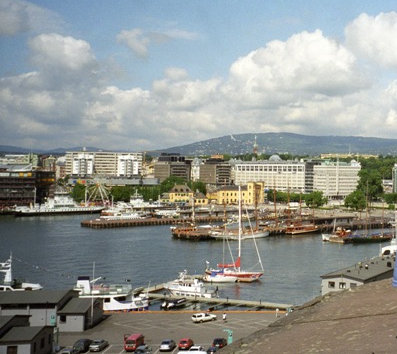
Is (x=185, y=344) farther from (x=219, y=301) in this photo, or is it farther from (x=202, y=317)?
(x=219, y=301)

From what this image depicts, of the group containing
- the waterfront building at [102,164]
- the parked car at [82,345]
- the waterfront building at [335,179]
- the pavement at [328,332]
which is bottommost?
the parked car at [82,345]

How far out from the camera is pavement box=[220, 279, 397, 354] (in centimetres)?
575

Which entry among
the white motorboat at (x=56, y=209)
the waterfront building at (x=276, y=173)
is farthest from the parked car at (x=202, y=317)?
the waterfront building at (x=276, y=173)

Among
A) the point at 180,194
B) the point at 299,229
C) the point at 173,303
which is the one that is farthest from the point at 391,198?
the point at 173,303

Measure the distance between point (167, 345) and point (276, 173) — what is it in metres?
72.6

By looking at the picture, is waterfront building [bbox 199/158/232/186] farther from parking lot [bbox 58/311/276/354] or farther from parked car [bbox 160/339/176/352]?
parked car [bbox 160/339/176/352]

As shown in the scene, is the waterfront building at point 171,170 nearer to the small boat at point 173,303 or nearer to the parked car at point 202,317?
the small boat at point 173,303

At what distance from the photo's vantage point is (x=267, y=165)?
85375mm

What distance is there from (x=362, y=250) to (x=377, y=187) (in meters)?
39.3

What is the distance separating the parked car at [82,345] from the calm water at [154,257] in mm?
Answer: 7545

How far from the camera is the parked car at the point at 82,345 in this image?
11305 mm

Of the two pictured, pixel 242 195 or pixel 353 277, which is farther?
pixel 242 195

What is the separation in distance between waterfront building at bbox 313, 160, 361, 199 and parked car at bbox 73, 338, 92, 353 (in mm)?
67056

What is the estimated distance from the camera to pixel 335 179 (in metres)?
77.9
